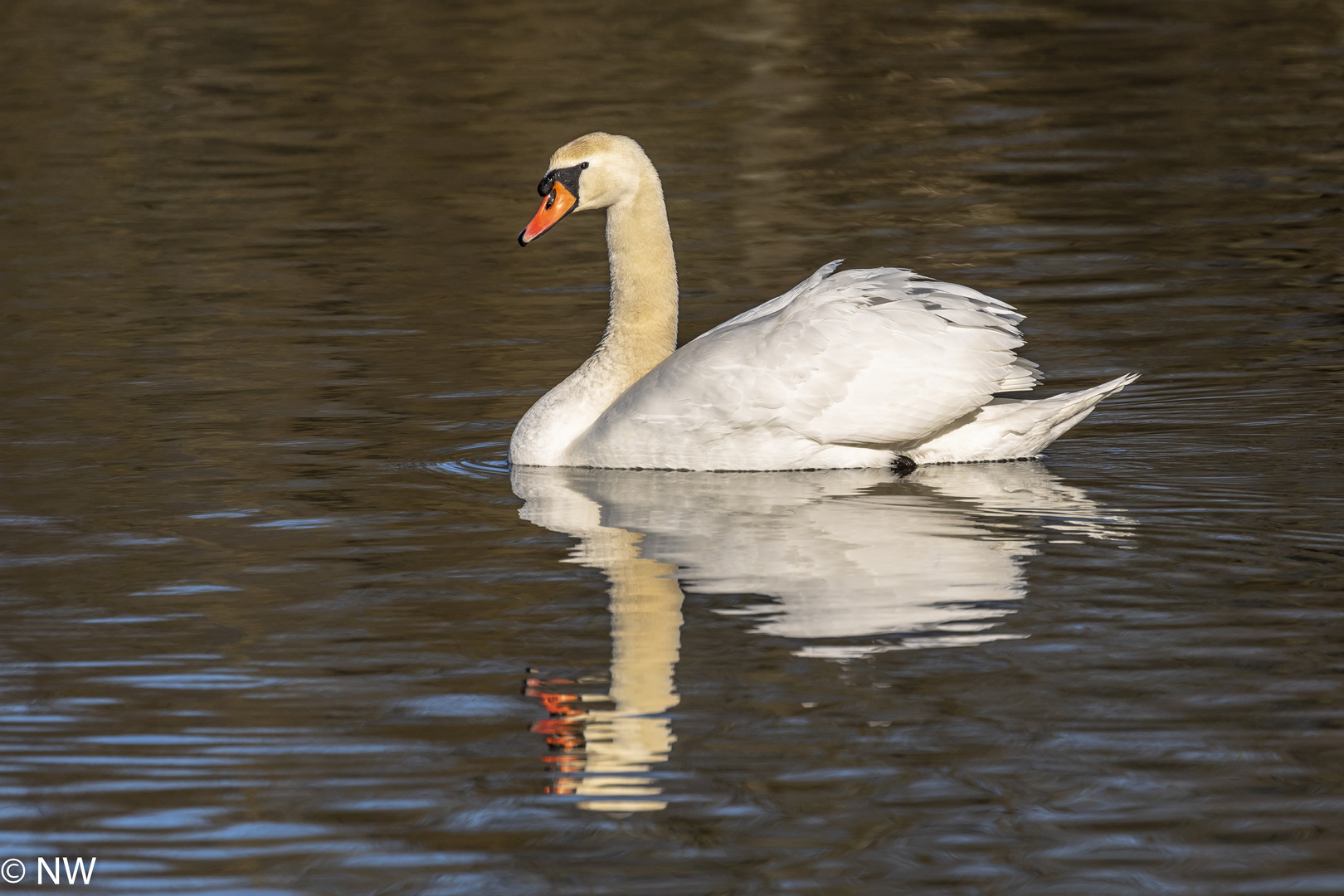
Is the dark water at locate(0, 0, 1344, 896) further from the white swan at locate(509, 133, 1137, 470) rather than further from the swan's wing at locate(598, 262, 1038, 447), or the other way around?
the swan's wing at locate(598, 262, 1038, 447)

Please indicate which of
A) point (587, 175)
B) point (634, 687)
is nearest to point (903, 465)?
point (587, 175)

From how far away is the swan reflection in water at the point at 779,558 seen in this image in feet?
19.5

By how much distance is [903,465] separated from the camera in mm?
9086

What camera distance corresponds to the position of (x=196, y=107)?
935 inches

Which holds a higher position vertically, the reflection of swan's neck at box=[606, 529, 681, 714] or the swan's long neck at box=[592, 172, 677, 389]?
the swan's long neck at box=[592, 172, 677, 389]

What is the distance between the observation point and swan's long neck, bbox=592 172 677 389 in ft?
32.3

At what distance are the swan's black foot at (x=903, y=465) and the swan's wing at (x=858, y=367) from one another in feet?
0.57

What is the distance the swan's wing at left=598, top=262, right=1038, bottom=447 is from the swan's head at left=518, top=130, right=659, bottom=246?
1.21 metres

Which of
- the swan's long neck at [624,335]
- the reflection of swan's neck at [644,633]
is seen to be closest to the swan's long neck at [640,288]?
the swan's long neck at [624,335]

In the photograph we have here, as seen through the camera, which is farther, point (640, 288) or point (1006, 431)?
point (640, 288)

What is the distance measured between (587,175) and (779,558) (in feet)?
9.51

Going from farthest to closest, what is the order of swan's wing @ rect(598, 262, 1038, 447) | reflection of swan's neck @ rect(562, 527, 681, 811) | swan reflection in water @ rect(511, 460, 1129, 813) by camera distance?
swan's wing @ rect(598, 262, 1038, 447)
swan reflection in water @ rect(511, 460, 1129, 813)
reflection of swan's neck @ rect(562, 527, 681, 811)

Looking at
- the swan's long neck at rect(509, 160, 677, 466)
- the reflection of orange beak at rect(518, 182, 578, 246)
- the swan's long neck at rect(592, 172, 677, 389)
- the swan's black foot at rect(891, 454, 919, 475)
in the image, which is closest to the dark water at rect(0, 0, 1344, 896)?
the swan's black foot at rect(891, 454, 919, 475)
